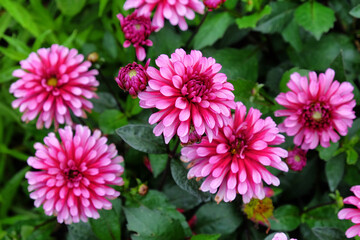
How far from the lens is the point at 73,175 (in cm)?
130

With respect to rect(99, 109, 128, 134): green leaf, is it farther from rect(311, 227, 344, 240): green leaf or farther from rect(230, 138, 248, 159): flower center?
rect(311, 227, 344, 240): green leaf

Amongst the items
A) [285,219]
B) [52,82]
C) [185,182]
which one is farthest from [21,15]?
[285,219]

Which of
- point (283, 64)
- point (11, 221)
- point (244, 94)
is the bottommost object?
point (11, 221)

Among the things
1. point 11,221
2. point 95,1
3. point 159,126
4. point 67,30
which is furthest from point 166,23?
point 11,221

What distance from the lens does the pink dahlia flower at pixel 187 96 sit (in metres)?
1.02

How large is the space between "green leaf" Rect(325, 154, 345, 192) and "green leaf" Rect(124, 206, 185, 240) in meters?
0.60

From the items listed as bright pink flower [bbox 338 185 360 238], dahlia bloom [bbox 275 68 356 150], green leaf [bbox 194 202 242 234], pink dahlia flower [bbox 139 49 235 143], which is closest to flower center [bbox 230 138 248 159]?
pink dahlia flower [bbox 139 49 235 143]

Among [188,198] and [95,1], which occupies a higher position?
[95,1]

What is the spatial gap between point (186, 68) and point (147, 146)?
1.18 ft

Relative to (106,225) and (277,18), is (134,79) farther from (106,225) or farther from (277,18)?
(277,18)

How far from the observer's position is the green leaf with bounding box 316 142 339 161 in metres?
1.45

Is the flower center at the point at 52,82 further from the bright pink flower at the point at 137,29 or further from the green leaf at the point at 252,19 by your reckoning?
the green leaf at the point at 252,19

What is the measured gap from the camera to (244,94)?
4.93 ft

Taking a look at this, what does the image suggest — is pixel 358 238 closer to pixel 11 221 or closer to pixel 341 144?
pixel 341 144
